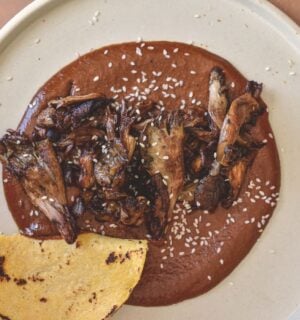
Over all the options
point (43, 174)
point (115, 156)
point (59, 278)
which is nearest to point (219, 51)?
point (115, 156)

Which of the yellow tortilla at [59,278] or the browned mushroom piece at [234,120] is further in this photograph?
the yellow tortilla at [59,278]

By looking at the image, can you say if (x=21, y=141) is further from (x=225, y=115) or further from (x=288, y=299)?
(x=288, y=299)

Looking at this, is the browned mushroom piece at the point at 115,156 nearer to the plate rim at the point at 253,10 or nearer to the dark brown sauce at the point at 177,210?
the dark brown sauce at the point at 177,210

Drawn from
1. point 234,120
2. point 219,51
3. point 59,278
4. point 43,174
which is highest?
point 219,51

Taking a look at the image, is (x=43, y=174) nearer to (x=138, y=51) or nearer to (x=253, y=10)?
(x=138, y=51)

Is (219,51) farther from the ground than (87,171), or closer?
farther from the ground

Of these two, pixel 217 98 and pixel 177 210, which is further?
pixel 177 210

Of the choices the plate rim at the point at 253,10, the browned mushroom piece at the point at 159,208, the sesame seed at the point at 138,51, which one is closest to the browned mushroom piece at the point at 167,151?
the browned mushroom piece at the point at 159,208
